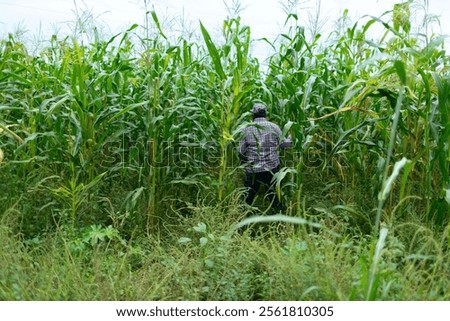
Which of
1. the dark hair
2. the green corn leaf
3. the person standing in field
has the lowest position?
the person standing in field

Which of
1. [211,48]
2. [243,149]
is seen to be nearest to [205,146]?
[243,149]

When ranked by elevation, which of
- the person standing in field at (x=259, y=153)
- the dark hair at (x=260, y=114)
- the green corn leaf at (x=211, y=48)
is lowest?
the person standing in field at (x=259, y=153)

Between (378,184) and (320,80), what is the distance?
1.47 m

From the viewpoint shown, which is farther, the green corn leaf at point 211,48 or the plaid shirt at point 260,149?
the plaid shirt at point 260,149

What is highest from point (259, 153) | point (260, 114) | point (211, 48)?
point (211, 48)

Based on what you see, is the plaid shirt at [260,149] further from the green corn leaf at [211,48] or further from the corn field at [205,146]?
the green corn leaf at [211,48]

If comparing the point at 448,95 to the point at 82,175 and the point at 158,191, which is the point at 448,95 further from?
the point at 82,175

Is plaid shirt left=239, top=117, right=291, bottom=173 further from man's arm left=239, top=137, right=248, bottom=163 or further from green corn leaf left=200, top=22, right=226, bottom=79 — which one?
green corn leaf left=200, top=22, right=226, bottom=79

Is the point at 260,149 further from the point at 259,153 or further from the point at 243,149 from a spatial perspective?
the point at 243,149

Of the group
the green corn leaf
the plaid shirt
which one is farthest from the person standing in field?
the green corn leaf

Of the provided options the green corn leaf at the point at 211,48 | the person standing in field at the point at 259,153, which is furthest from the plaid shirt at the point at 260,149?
the green corn leaf at the point at 211,48

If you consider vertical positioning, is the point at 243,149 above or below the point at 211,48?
below

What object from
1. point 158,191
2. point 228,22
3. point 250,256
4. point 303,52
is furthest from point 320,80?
point 250,256

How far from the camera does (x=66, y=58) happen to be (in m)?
5.45
